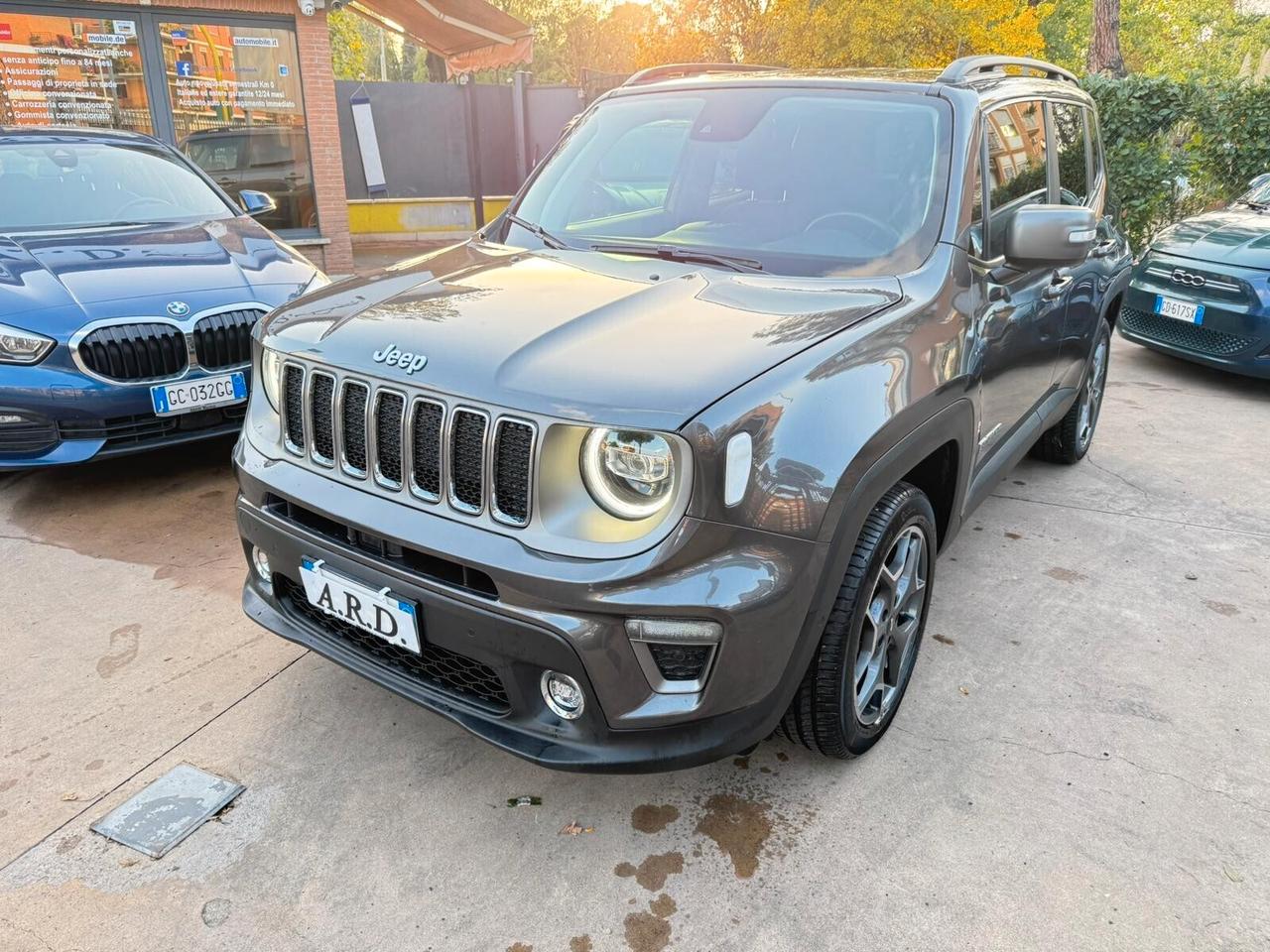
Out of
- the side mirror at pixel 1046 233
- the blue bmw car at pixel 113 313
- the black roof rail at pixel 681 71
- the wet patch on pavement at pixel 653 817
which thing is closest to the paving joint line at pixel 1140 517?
the side mirror at pixel 1046 233

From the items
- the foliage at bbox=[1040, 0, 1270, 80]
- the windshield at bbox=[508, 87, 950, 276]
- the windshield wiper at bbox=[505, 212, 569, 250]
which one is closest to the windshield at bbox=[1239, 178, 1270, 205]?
the windshield at bbox=[508, 87, 950, 276]

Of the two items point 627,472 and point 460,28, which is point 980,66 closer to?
point 627,472

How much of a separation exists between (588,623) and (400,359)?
77 centimetres

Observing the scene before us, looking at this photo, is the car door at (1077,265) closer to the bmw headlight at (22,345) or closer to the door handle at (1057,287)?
the door handle at (1057,287)

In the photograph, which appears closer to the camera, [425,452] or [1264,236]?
[425,452]

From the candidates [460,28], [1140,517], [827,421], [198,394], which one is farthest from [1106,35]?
[827,421]

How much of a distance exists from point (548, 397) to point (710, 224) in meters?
1.27

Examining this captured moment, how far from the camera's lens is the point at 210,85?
9.27 metres

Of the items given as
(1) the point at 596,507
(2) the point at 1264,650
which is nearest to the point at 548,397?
(1) the point at 596,507

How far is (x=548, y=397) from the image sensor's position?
6.07 ft

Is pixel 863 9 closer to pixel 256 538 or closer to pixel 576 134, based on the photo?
pixel 576 134

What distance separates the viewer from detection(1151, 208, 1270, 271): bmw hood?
6.00m

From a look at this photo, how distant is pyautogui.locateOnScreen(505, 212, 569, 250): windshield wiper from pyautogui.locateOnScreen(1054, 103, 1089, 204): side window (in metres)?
2.06

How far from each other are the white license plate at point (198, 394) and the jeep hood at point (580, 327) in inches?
67.0
